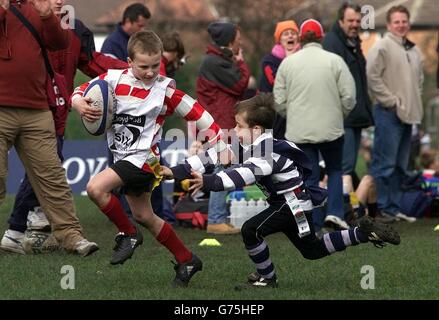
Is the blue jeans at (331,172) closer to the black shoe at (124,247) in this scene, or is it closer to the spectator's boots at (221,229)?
the spectator's boots at (221,229)

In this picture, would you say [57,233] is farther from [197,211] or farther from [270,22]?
[270,22]

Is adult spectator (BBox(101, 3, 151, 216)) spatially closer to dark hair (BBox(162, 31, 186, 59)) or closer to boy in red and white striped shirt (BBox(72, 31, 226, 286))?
dark hair (BBox(162, 31, 186, 59))

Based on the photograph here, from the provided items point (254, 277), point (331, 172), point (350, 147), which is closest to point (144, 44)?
point (254, 277)

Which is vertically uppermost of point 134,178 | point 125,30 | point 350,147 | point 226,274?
point 125,30

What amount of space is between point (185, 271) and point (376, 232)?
1335 mm

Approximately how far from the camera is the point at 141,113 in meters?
7.84

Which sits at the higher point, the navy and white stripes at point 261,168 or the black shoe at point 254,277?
the navy and white stripes at point 261,168

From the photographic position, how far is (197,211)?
12.1 metres

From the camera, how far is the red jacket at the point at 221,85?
465 inches

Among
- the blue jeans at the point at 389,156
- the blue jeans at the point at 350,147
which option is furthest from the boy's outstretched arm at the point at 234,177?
the blue jeans at the point at 389,156

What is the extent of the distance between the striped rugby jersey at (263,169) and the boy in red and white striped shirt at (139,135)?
295mm

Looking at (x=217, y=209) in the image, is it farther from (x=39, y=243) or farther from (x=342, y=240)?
(x=342, y=240)

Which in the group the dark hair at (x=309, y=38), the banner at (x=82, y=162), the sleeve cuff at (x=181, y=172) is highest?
the sleeve cuff at (x=181, y=172)
